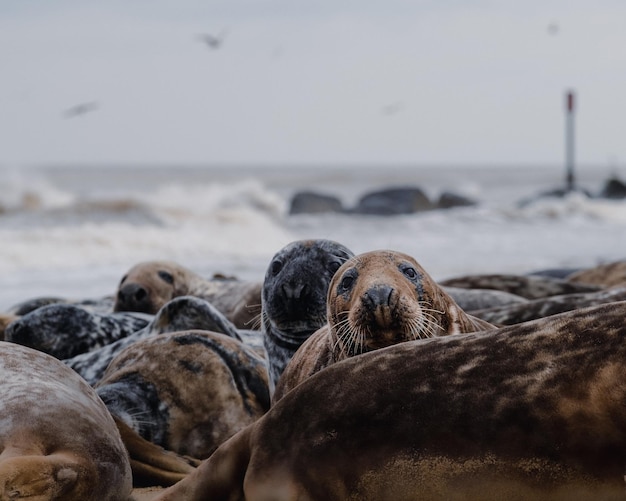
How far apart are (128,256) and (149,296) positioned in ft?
35.4

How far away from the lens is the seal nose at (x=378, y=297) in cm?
396

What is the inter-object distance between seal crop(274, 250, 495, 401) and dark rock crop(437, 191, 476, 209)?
3091 centimetres

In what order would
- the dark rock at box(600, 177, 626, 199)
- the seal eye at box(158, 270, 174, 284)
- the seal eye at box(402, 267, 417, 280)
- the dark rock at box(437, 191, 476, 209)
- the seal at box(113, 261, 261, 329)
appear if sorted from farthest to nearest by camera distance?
the dark rock at box(600, 177, 626, 199)
the dark rock at box(437, 191, 476, 209)
the seal eye at box(158, 270, 174, 284)
the seal at box(113, 261, 261, 329)
the seal eye at box(402, 267, 417, 280)

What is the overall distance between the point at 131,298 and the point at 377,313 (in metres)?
5.22

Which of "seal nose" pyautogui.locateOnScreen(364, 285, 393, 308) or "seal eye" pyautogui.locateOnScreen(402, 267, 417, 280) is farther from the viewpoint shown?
"seal eye" pyautogui.locateOnScreen(402, 267, 417, 280)

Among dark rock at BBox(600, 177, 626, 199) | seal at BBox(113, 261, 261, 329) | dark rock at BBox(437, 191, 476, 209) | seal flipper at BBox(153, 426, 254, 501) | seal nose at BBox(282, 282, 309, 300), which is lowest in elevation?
dark rock at BBox(600, 177, 626, 199)

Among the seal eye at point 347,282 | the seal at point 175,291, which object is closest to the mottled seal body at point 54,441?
the seal eye at point 347,282

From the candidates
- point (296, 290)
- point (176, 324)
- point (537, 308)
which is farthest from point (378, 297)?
point (537, 308)

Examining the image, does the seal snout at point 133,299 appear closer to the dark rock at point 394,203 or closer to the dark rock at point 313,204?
the dark rock at point 394,203

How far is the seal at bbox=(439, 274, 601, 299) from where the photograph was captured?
28.0ft

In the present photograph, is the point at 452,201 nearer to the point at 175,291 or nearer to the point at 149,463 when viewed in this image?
the point at 175,291

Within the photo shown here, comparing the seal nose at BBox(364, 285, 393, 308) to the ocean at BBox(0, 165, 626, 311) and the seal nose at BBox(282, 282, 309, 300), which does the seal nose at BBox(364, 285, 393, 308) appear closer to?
the seal nose at BBox(282, 282, 309, 300)

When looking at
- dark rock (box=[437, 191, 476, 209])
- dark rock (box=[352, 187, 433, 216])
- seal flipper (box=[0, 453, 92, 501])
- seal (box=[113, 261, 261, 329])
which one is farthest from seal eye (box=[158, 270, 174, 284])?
dark rock (box=[437, 191, 476, 209])

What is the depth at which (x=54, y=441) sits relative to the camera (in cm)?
359
